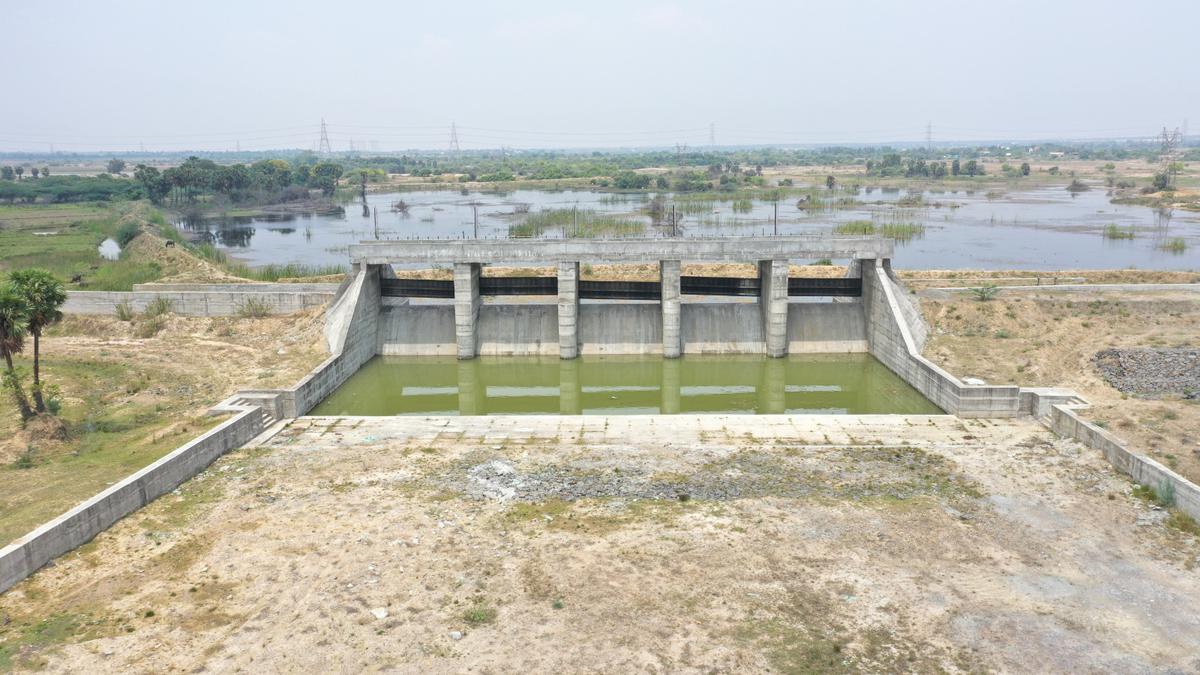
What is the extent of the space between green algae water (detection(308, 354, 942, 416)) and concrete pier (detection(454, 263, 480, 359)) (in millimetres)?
767

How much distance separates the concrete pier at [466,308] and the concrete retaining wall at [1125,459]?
78.1ft

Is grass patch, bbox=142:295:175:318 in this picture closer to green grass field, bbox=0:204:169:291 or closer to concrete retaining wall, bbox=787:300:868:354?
green grass field, bbox=0:204:169:291

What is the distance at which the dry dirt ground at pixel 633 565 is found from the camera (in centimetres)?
1543

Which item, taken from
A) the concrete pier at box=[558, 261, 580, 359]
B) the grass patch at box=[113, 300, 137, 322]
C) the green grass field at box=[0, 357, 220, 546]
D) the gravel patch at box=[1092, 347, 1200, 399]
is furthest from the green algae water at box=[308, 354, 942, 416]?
the grass patch at box=[113, 300, 137, 322]

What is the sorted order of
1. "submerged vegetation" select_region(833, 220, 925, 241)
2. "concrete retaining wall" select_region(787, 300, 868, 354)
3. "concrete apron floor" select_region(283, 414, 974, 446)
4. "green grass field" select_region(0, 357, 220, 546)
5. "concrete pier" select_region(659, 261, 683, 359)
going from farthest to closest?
1. "submerged vegetation" select_region(833, 220, 925, 241)
2. "concrete retaining wall" select_region(787, 300, 868, 354)
3. "concrete pier" select_region(659, 261, 683, 359)
4. "concrete apron floor" select_region(283, 414, 974, 446)
5. "green grass field" select_region(0, 357, 220, 546)

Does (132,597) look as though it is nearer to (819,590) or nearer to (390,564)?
(390,564)

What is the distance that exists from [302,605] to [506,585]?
413 centimetres

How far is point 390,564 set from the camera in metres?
18.6

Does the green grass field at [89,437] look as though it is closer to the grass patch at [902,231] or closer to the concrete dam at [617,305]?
the concrete dam at [617,305]

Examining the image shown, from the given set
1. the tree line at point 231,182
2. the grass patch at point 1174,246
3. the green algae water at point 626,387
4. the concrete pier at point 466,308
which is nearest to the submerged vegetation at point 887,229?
the grass patch at point 1174,246

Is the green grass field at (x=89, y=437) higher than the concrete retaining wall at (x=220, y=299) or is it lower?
lower

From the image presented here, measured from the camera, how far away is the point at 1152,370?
29.7 meters

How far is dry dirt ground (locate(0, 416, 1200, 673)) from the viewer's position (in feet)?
50.6

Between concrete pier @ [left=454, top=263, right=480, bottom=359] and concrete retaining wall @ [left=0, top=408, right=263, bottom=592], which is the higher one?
concrete pier @ [left=454, top=263, right=480, bottom=359]
